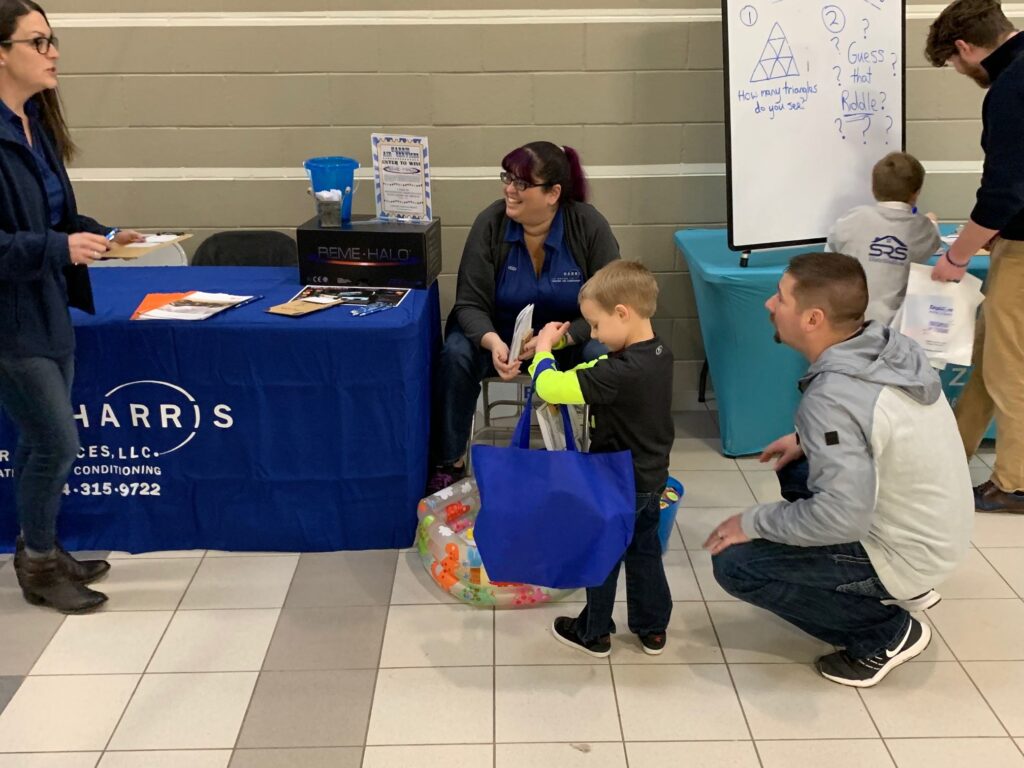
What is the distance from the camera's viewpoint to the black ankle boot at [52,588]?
2.62 metres

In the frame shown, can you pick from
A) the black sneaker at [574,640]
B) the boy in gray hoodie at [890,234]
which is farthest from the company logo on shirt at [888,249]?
the black sneaker at [574,640]

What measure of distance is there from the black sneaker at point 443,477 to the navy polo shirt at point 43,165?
4.47 ft

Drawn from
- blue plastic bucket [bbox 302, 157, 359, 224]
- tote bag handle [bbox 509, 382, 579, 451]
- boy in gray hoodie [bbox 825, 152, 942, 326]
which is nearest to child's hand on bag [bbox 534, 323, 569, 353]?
tote bag handle [bbox 509, 382, 579, 451]

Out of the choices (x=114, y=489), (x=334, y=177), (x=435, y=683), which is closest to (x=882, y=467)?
(x=435, y=683)

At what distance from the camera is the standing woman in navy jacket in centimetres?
222

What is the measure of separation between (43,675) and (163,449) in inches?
27.2

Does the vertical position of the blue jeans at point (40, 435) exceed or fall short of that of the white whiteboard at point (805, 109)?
it falls short

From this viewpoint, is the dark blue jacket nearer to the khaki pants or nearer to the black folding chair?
the black folding chair

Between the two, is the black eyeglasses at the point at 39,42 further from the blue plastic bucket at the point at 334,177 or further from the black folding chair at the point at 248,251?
the black folding chair at the point at 248,251

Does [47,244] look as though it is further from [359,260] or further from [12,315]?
[359,260]

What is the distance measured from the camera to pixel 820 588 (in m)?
2.27

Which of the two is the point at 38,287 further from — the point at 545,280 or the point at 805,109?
the point at 805,109

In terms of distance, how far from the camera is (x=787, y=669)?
7.93 ft

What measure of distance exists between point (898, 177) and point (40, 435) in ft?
8.68
